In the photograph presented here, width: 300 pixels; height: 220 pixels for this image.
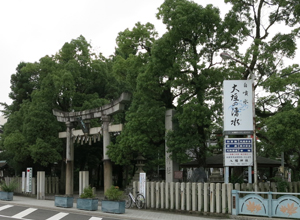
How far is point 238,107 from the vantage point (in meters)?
16.2

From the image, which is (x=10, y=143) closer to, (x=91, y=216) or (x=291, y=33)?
(x=91, y=216)

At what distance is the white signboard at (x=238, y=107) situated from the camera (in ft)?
52.7

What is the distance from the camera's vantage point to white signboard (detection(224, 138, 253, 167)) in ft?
51.5

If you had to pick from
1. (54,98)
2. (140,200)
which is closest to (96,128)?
(54,98)

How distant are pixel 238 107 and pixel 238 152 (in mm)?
2029

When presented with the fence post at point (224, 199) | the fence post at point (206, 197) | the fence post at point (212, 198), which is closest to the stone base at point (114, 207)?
the fence post at point (206, 197)

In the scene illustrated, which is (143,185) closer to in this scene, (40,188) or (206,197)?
(206,197)

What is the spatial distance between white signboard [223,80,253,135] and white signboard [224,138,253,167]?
553 mm

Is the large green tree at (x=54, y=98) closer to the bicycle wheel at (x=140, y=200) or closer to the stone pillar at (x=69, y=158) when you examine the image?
the stone pillar at (x=69, y=158)

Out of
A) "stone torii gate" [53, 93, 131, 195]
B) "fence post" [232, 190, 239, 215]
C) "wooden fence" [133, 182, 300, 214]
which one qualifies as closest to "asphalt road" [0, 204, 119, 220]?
"wooden fence" [133, 182, 300, 214]

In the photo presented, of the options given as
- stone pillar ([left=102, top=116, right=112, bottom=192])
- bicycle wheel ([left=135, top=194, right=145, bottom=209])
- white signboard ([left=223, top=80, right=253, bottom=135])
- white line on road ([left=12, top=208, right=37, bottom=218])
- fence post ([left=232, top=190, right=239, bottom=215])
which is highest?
white signboard ([left=223, top=80, right=253, bottom=135])

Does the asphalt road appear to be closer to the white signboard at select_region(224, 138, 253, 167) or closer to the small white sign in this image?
the small white sign

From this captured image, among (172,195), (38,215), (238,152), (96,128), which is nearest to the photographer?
(38,215)

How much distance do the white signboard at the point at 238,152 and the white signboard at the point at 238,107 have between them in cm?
55
